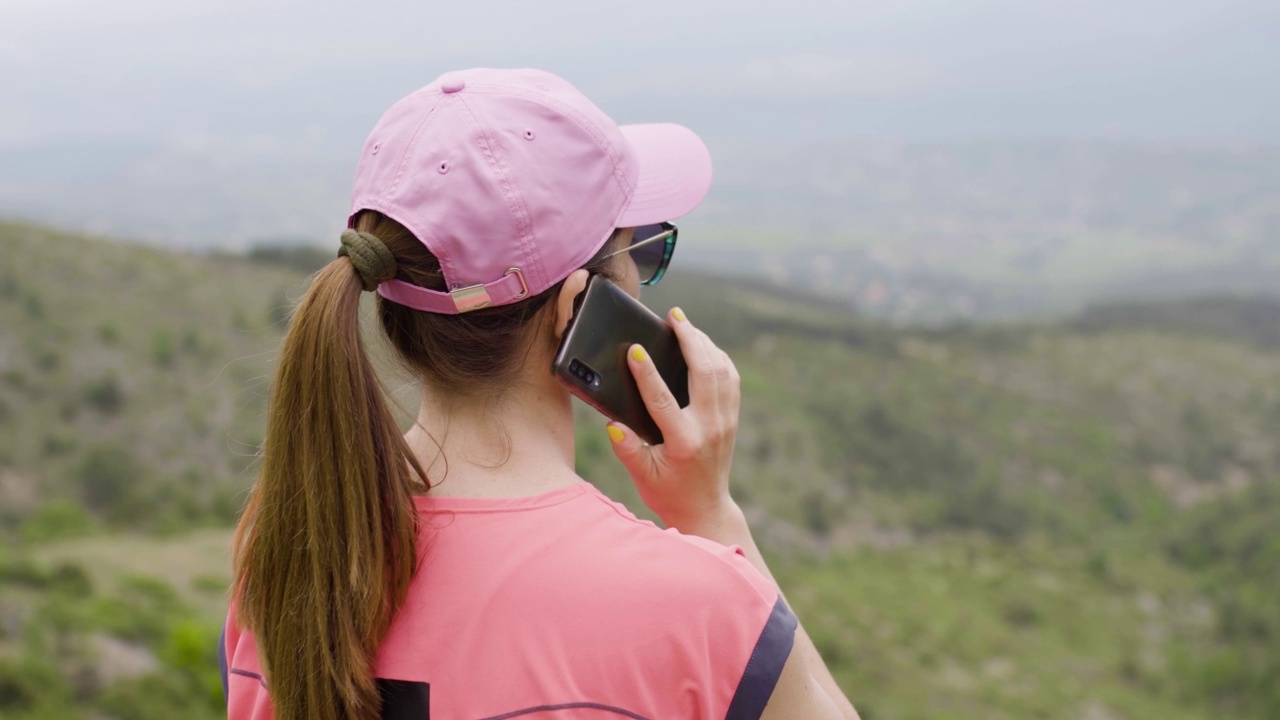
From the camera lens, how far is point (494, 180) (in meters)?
1.35

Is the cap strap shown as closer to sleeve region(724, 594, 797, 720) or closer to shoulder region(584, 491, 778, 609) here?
shoulder region(584, 491, 778, 609)

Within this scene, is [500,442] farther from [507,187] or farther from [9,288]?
[9,288]

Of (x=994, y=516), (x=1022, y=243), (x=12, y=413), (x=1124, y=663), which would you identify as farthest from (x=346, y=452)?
(x=1022, y=243)

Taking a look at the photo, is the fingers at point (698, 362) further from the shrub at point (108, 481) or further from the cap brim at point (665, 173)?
the shrub at point (108, 481)

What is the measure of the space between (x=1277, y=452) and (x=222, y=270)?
40.5 metres

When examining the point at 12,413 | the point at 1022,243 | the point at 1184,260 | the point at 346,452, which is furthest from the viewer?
the point at 1022,243

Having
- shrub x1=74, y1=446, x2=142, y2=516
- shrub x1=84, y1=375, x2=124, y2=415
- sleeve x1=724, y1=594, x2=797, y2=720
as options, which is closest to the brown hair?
sleeve x1=724, y1=594, x2=797, y2=720

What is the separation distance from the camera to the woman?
1197 mm

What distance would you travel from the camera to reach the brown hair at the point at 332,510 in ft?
4.19

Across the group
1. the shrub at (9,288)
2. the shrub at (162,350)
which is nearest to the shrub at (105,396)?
the shrub at (162,350)

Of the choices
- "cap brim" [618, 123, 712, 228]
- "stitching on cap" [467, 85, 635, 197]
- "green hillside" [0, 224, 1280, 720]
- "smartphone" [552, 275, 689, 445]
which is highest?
"stitching on cap" [467, 85, 635, 197]

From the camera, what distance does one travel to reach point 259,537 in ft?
4.57

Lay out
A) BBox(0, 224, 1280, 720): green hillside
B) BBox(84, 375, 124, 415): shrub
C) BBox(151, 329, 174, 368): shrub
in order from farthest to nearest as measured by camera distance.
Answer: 1. BBox(151, 329, 174, 368): shrub
2. BBox(84, 375, 124, 415): shrub
3. BBox(0, 224, 1280, 720): green hillside

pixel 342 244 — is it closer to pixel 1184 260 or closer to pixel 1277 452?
pixel 1277 452
